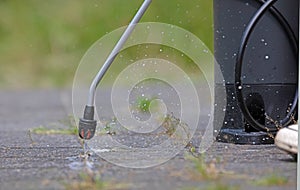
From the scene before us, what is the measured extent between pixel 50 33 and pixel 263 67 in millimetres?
6391

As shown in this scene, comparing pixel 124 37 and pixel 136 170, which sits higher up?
pixel 124 37

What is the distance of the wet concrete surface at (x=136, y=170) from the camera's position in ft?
6.00

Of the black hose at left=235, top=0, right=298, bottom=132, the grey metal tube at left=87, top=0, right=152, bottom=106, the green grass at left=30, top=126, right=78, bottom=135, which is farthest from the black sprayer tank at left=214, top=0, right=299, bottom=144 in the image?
the green grass at left=30, top=126, right=78, bottom=135

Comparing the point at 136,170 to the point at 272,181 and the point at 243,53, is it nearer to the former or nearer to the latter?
the point at 272,181

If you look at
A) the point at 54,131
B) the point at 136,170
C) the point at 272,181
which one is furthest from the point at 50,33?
the point at 272,181

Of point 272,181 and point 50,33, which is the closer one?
point 272,181

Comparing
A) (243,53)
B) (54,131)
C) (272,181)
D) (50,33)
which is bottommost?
(272,181)

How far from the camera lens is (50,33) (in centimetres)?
878

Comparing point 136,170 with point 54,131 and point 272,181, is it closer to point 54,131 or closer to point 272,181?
point 272,181

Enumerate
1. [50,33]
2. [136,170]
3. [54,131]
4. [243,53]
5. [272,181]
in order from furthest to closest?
[50,33] < [54,131] < [243,53] < [136,170] < [272,181]

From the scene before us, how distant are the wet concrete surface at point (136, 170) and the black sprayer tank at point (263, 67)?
0.32 ft

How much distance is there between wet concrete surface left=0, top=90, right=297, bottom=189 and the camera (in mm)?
1830

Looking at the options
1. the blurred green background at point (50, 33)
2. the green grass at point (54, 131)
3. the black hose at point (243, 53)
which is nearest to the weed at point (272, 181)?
the black hose at point (243, 53)

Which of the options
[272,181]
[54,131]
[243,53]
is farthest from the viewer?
[54,131]
